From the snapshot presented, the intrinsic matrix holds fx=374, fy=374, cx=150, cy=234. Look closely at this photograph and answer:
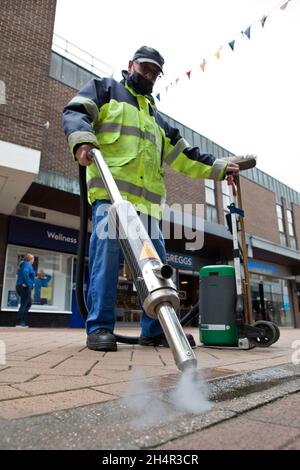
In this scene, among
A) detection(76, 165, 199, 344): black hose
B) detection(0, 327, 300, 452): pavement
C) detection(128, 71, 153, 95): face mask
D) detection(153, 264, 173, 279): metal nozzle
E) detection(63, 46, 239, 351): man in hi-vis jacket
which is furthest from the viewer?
detection(128, 71, 153, 95): face mask

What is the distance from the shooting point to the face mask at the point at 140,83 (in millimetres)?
2781

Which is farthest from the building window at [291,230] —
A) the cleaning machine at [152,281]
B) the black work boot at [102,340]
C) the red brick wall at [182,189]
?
the cleaning machine at [152,281]

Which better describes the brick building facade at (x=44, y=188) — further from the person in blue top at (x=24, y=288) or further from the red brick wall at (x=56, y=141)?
the person in blue top at (x=24, y=288)

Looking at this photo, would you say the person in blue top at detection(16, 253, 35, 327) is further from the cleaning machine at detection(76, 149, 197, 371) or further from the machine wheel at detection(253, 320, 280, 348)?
the cleaning machine at detection(76, 149, 197, 371)

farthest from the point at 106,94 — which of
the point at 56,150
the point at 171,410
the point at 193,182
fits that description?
the point at 193,182

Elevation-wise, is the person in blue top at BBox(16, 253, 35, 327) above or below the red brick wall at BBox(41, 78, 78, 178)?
below

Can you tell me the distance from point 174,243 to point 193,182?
130 inches

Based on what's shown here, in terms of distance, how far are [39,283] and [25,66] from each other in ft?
17.0

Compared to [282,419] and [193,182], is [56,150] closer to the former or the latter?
[193,182]

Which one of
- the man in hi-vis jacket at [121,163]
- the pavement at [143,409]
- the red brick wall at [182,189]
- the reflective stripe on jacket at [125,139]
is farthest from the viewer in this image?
the red brick wall at [182,189]

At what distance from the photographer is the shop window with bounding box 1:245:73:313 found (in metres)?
9.11

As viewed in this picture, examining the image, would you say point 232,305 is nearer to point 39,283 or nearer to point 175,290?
point 175,290

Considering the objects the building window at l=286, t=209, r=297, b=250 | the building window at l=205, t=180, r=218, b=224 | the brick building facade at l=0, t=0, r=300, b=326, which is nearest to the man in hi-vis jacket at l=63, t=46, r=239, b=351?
the brick building facade at l=0, t=0, r=300, b=326

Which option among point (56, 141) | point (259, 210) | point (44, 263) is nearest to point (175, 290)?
point (44, 263)
